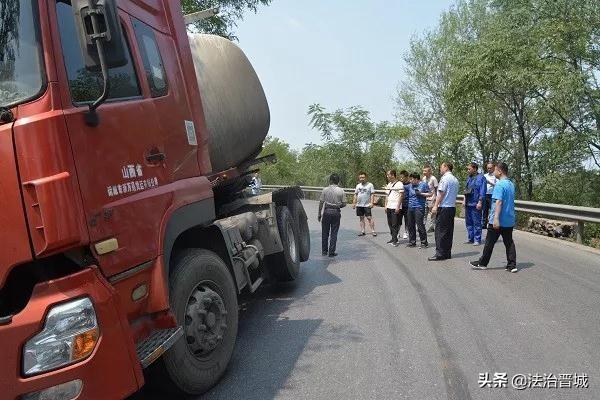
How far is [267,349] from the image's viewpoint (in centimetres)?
450

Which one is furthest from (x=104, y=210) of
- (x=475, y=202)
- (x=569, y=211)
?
(x=569, y=211)

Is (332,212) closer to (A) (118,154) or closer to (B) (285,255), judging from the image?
(B) (285,255)

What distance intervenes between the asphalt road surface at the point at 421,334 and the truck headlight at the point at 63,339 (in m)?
1.34

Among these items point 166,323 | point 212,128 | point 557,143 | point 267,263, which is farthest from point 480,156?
point 166,323

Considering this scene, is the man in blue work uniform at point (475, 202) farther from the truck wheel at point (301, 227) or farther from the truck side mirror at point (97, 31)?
the truck side mirror at point (97, 31)

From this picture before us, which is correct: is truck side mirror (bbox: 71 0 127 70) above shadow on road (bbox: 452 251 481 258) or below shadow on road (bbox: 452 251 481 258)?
above

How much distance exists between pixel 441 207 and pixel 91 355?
6.96 meters

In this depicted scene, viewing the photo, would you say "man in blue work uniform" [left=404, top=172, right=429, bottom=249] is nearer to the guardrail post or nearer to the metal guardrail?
the metal guardrail

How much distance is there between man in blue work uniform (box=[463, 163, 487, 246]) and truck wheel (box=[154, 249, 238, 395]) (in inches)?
287

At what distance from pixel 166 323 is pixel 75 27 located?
70.9 inches

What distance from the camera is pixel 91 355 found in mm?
2514

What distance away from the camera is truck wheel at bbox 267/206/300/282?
671 centimetres

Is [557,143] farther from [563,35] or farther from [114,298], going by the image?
→ [114,298]

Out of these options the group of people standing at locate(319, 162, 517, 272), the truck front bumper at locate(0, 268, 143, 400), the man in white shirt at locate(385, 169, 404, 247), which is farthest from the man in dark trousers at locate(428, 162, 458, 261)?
the truck front bumper at locate(0, 268, 143, 400)
